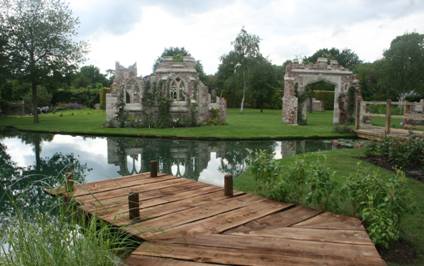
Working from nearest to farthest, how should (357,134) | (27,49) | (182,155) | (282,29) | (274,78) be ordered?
(182,155), (357,134), (282,29), (27,49), (274,78)

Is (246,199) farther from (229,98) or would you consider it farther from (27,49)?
(229,98)

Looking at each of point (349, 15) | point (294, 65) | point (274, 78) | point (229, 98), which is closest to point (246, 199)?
point (349, 15)

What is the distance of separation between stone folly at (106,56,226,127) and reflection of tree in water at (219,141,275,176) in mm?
5661

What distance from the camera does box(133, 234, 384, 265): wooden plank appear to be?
303cm

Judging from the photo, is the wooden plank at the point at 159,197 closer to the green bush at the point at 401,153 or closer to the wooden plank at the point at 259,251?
the wooden plank at the point at 259,251

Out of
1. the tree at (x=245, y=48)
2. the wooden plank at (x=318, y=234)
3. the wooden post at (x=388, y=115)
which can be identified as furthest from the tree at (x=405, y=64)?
the wooden plank at (x=318, y=234)

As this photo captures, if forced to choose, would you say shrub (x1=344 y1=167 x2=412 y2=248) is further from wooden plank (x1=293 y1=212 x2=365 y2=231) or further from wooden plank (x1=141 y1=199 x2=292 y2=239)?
wooden plank (x1=141 y1=199 x2=292 y2=239)

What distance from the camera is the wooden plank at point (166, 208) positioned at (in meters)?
4.17

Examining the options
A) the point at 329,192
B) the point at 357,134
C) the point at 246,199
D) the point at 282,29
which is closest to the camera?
the point at 329,192

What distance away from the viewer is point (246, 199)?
502 cm

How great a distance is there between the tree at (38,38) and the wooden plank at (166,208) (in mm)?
18574

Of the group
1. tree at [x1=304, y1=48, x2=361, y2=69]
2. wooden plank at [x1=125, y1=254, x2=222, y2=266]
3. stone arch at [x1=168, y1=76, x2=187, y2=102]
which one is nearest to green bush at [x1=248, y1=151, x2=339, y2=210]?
wooden plank at [x1=125, y1=254, x2=222, y2=266]

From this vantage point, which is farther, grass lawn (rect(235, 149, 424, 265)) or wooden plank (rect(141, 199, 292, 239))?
grass lawn (rect(235, 149, 424, 265))

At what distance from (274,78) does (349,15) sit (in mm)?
13960
